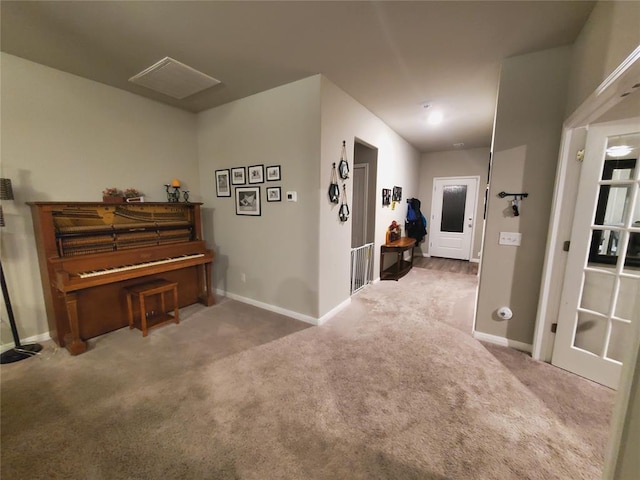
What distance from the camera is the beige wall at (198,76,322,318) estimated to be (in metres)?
2.73

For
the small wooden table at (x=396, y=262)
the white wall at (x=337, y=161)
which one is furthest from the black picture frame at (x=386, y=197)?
the small wooden table at (x=396, y=262)

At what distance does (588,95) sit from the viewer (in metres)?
1.67

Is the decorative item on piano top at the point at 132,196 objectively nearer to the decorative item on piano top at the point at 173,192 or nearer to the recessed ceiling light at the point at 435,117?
the decorative item on piano top at the point at 173,192

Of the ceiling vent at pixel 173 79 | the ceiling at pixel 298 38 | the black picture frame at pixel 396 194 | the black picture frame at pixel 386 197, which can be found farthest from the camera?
the black picture frame at pixel 396 194

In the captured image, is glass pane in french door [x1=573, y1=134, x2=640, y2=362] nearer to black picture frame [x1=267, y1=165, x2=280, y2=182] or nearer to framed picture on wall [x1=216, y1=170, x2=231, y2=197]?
→ black picture frame [x1=267, y1=165, x2=280, y2=182]

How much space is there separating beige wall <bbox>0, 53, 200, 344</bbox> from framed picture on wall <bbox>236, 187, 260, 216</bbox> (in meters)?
1.09

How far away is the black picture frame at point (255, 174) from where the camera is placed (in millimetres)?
3074

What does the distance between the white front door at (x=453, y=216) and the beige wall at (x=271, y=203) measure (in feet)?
15.2

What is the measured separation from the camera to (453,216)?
20.2 ft

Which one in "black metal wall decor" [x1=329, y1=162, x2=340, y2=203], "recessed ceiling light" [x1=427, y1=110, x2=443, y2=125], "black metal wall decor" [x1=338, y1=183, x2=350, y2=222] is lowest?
"black metal wall decor" [x1=338, y1=183, x2=350, y2=222]

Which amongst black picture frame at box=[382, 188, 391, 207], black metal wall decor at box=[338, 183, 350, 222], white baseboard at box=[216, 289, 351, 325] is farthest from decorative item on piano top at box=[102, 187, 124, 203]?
black picture frame at box=[382, 188, 391, 207]

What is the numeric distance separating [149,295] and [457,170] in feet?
20.9

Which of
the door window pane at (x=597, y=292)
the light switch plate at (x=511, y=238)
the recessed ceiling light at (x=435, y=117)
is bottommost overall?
the door window pane at (x=597, y=292)

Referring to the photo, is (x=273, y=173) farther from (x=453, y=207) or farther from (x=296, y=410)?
(x=453, y=207)
